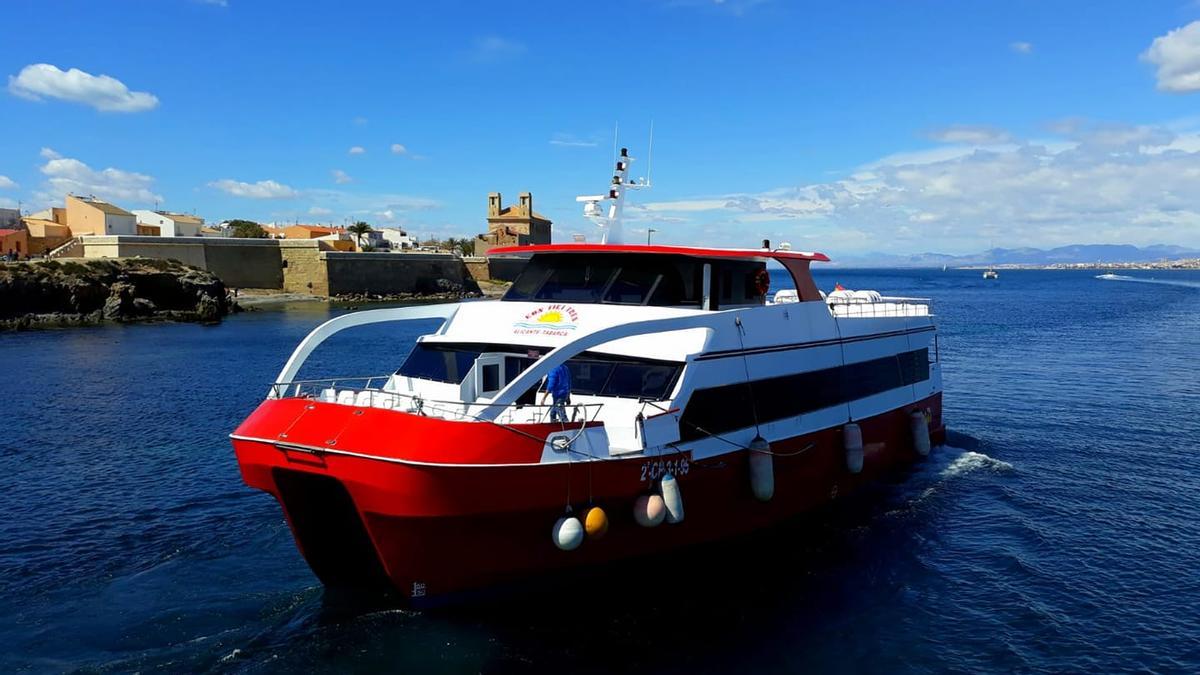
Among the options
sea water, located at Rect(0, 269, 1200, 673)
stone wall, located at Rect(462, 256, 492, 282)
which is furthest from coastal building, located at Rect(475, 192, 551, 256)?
sea water, located at Rect(0, 269, 1200, 673)

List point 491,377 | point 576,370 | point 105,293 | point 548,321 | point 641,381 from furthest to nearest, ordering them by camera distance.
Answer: point 105,293 < point 548,321 < point 491,377 < point 576,370 < point 641,381

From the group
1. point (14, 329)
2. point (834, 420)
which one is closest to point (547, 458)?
point (834, 420)

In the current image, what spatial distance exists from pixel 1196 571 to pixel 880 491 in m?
5.31

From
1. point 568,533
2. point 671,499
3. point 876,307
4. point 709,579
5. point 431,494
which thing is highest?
point 876,307

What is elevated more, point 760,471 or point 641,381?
point 641,381

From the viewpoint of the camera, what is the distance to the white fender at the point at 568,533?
9.32 meters

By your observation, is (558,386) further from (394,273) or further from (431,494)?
(394,273)

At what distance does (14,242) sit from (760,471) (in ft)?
256

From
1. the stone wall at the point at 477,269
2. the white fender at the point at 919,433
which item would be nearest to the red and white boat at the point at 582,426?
the white fender at the point at 919,433

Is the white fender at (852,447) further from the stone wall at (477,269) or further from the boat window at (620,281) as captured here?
the stone wall at (477,269)

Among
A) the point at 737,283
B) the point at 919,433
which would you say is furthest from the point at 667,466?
the point at 919,433

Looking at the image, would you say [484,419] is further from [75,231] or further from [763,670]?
[75,231]

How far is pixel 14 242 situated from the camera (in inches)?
2721

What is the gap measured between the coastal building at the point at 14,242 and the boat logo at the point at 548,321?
2841 inches
